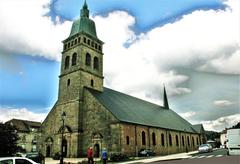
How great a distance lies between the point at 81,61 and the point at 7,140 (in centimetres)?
1910

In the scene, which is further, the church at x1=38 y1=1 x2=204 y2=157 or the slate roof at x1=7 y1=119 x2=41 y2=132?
the slate roof at x1=7 y1=119 x2=41 y2=132

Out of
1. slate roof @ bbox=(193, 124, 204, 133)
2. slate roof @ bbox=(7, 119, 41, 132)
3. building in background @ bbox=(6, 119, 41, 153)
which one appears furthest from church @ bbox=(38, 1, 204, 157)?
slate roof @ bbox=(7, 119, 41, 132)

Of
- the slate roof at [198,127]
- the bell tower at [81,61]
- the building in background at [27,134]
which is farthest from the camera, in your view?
the building in background at [27,134]

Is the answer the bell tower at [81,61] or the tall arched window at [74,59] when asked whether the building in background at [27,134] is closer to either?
the bell tower at [81,61]

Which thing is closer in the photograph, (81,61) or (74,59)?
(81,61)

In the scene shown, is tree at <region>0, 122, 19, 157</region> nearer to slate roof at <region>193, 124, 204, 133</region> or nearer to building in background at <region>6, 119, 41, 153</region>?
building in background at <region>6, 119, 41, 153</region>

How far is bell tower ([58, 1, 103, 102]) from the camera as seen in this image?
130ft

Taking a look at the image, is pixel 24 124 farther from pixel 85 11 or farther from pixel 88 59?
pixel 85 11

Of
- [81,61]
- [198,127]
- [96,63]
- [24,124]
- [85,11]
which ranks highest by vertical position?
[85,11]

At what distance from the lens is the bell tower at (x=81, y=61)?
39.8 metres

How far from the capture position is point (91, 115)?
1460 inches

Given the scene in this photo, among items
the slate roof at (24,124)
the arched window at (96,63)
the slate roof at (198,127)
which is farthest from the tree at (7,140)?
the slate roof at (198,127)

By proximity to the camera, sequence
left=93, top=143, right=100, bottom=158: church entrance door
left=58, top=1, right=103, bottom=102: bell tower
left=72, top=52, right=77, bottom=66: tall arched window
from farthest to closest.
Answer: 1. left=72, top=52, right=77, bottom=66: tall arched window
2. left=58, top=1, right=103, bottom=102: bell tower
3. left=93, top=143, right=100, bottom=158: church entrance door

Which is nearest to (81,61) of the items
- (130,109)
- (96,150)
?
(130,109)
